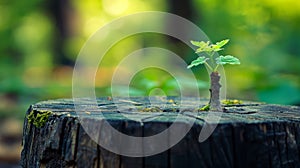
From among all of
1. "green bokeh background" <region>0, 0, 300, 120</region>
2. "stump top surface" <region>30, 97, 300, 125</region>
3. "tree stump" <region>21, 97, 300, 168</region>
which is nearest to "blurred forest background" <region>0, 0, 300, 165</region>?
"green bokeh background" <region>0, 0, 300, 120</region>

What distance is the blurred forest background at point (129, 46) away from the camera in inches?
220

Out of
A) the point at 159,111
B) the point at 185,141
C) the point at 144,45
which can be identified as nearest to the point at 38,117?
the point at 159,111

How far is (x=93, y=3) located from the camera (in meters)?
16.7

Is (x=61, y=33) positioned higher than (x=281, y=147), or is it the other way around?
(x=61, y=33)

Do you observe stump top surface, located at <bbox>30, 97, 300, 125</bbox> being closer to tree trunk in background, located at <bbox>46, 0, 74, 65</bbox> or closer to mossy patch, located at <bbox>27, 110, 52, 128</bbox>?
mossy patch, located at <bbox>27, 110, 52, 128</bbox>

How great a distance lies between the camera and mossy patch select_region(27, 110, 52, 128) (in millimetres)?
1982

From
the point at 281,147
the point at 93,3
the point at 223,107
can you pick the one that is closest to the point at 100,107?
the point at 223,107

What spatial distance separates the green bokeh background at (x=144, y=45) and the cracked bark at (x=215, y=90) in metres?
1.51

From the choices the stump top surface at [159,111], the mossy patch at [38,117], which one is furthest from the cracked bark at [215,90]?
the mossy patch at [38,117]

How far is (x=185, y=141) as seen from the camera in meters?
1.69

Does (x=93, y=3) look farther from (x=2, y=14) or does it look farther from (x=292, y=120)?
(x=292, y=120)

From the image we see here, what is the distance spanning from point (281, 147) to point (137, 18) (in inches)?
502

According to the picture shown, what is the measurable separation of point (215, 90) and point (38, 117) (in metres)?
0.81

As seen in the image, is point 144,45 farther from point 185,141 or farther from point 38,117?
point 185,141
